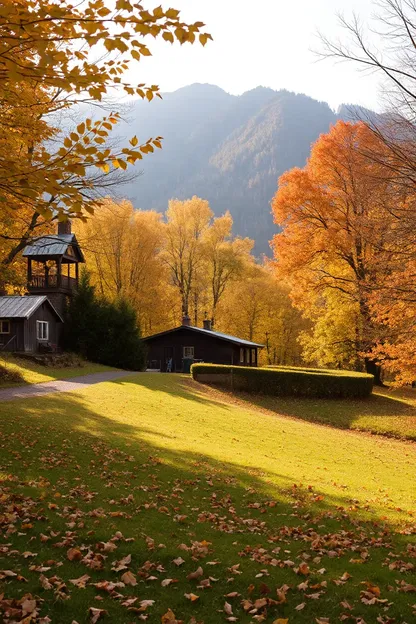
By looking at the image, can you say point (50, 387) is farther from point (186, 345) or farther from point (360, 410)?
point (186, 345)

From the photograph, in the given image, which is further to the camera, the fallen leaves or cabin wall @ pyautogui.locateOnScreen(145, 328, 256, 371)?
cabin wall @ pyautogui.locateOnScreen(145, 328, 256, 371)

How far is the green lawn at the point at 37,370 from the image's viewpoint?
79.6 feet

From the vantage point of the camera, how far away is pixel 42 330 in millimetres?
34969

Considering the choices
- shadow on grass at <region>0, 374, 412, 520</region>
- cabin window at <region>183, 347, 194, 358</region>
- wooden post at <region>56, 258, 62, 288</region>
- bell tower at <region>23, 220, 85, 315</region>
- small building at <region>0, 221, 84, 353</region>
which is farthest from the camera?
cabin window at <region>183, 347, 194, 358</region>

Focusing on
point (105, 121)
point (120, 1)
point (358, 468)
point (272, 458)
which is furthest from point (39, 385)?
point (120, 1)

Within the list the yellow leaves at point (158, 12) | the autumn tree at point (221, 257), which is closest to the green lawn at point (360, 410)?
the yellow leaves at point (158, 12)

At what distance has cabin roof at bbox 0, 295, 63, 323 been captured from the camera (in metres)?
32.3

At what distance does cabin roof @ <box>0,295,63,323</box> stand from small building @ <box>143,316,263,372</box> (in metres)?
9.82

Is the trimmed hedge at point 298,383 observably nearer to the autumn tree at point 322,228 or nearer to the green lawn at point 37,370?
the autumn tree at point 322,228

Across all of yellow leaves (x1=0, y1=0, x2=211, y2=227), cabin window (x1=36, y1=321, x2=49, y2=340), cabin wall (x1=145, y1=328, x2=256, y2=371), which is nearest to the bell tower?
cabin window (x1=36, y1=321, x2=49, y2=340)

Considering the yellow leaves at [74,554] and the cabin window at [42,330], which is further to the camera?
the cabin window at [42,330]

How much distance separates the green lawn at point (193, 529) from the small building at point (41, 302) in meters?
20.8

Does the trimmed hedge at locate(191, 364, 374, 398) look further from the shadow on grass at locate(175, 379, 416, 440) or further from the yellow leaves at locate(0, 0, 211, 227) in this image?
the yellow leaves at locate(0, 0, 211, 227)

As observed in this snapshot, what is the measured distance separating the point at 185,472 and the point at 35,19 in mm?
7217
